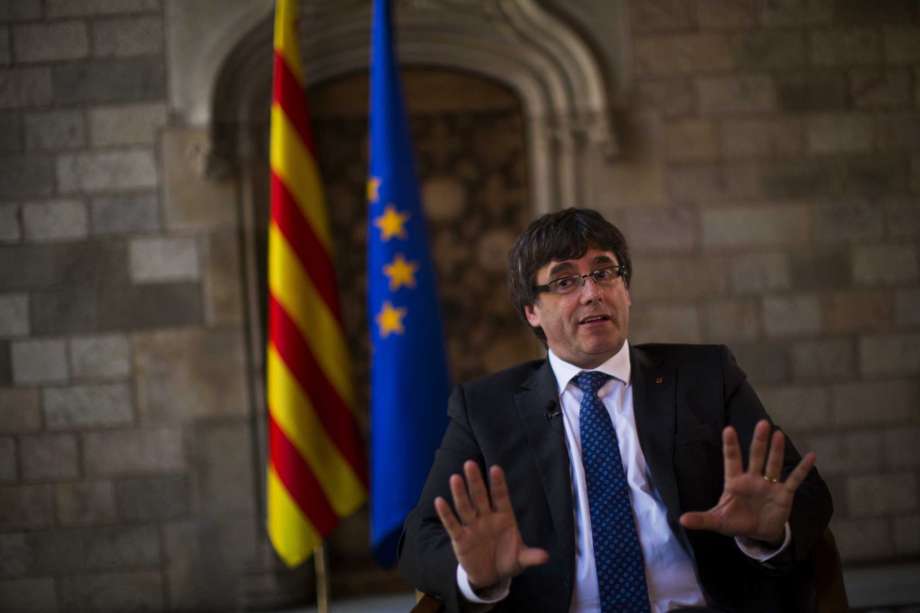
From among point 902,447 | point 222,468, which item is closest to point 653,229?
point 902,447

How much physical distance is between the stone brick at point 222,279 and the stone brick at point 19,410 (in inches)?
32.4

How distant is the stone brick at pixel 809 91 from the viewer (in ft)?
13.4

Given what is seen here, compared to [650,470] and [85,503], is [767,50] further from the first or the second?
[85,503]

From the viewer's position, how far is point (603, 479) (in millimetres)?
1818

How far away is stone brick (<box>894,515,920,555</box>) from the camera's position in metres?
4.11

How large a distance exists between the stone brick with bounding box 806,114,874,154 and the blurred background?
0.01 meters

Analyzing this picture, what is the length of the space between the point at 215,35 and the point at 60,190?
37.1 inches

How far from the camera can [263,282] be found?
159 inches

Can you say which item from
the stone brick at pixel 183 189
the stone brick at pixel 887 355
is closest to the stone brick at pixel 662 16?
the stone brick at pixel 887 355

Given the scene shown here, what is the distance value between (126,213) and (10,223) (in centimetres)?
49

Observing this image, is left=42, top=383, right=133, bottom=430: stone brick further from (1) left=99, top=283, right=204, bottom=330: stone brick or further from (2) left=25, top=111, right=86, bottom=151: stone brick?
(2) left=25, top=111, right=86, bottom=151: stone brick

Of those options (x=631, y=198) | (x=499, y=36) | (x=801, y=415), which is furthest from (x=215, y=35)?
(x=801, y=415)

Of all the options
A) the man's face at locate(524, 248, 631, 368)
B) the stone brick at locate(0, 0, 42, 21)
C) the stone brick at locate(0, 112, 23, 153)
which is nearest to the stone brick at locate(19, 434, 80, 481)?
the stone brick at locate(0, 112, 23, 153)

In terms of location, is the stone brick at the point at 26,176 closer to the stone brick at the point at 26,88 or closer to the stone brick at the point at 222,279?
the stone brick at the point at 26,88
